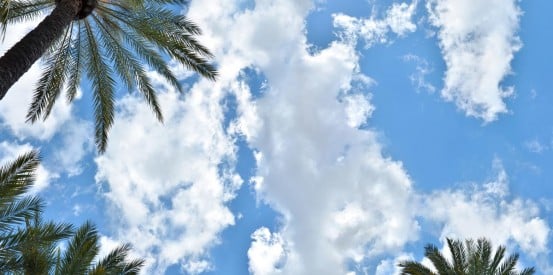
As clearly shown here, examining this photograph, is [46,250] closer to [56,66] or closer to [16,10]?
[56,66]

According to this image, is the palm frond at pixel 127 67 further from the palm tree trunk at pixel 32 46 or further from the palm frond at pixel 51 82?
the palm tree trunk at pixel 32 46

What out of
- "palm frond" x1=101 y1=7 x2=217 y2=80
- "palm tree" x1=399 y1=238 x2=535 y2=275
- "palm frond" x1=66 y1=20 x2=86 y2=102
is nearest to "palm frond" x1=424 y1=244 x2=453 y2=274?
"palm tree" x1=399 y1=238 x2=535 y2=275

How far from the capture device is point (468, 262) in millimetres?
16766

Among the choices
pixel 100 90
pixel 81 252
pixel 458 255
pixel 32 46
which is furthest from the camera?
pixel 458 255

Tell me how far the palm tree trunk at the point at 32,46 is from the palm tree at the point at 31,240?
2560 mm

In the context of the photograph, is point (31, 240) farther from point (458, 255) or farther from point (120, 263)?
point (458, 255)

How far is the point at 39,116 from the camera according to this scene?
48.9ft

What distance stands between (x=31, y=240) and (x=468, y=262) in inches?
474

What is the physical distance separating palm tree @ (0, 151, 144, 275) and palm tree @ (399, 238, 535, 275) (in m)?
8.96

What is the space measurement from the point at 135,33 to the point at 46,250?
6.16 m

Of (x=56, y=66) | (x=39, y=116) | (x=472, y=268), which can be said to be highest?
(x=56, y=66)

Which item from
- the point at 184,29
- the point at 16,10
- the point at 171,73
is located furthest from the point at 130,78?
the point at 16,10

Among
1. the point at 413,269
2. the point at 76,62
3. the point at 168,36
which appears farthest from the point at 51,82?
the point at 413,269

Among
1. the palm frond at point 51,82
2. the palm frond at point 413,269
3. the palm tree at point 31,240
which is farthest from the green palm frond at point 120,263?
the palm frond at point 413,269
